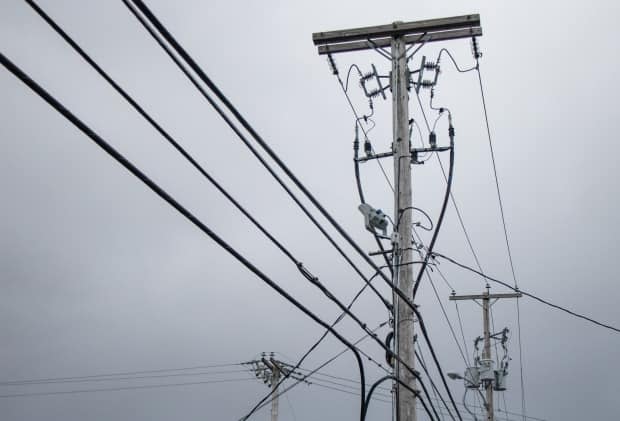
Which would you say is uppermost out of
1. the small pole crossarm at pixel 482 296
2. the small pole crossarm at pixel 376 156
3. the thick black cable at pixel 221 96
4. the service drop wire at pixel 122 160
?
the small pole crossarm at pixel 482 296

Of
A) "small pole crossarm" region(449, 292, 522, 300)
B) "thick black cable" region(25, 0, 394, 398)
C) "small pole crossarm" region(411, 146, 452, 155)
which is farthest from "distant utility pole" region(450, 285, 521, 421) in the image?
"thick black cable" region(25, 0, 394, 398)

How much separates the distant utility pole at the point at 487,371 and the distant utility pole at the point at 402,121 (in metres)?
14.1

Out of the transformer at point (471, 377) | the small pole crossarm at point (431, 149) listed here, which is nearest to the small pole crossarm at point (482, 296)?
the transformer at point (471, 377)

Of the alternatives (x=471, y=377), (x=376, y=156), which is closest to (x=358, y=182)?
(x=376, y=156)

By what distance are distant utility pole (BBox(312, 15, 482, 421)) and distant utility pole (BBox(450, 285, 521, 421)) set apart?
46.4ft

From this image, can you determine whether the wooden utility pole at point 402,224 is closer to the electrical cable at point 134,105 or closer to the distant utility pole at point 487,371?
the electrical cable at point 134,105

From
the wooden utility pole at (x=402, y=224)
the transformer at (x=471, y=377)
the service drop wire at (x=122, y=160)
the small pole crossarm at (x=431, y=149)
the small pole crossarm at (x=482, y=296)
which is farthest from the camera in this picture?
the small pole crossarm at (x=482, y=296)

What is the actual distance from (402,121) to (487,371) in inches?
627

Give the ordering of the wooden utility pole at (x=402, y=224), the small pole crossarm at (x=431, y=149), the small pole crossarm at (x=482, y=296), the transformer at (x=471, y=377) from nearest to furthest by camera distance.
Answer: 1. the wooden utility pole at (x=402, y=224)
2. the small pole crossarm at (x=431, y=149)
3. the transformer at (x=471, y=377)
4. the small pole crossarm at (x=482, y=296)

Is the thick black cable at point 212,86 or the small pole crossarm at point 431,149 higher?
the small pole crossarm at point 431,149

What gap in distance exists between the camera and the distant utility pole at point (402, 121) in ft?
29.3

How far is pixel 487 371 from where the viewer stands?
2312 cm

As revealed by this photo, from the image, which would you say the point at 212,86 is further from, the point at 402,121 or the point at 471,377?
the point at 471,377

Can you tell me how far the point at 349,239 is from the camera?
21.6ft
